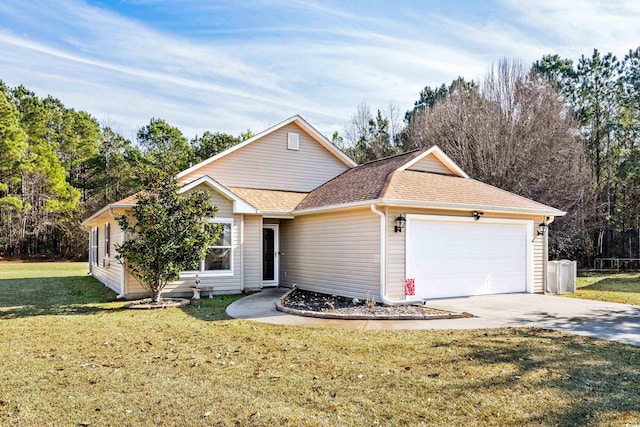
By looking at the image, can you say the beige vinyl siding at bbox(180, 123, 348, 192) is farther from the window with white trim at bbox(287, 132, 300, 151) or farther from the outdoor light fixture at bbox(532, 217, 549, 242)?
the outdoor light fixture at bbox(532, 217, 549, 242)

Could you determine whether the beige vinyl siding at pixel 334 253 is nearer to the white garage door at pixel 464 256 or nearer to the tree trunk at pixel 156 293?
the white garage door at pixel 464 256

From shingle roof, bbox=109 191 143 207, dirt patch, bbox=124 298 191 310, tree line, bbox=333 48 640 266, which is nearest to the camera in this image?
dirt patch, bbox=124 298 191 310

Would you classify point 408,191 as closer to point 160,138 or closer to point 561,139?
point 561,139

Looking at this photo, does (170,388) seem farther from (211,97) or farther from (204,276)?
(211,97)

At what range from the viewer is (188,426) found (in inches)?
153

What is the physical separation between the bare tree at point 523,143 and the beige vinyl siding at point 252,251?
1214cm

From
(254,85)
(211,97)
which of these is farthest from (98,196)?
(254,85)

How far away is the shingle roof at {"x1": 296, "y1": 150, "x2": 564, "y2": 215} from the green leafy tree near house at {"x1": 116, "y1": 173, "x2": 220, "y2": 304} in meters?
3.58

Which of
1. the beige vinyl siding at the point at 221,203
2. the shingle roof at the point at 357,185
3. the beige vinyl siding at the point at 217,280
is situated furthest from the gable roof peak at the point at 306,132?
the beige vinyl siding at the point at 217,280

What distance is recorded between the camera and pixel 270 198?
1509cm

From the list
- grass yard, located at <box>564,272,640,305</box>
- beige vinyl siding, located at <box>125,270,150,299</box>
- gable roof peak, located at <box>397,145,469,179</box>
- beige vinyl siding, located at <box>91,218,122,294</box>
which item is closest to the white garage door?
grass yard, located at <box>564,272,640,305</box>

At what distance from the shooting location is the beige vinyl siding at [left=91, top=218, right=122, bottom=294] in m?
13.4

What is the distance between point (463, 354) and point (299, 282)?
27.7 ft

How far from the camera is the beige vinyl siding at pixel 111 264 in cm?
1342
